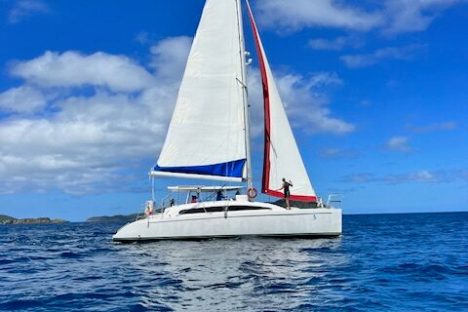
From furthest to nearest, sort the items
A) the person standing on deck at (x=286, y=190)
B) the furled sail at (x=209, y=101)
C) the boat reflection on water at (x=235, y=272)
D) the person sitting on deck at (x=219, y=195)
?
the furled sail at (x=209, y=101) → the person sitting on deck at (x=219, y=195) → the person standing on deck at (x=286, y=190) → the boat reflection on water at (x=235, y=272)

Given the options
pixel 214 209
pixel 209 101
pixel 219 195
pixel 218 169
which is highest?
pixel 209 101

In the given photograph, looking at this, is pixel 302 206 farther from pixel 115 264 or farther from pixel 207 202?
pixel 115 264

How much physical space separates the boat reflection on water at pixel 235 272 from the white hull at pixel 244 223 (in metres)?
0.94

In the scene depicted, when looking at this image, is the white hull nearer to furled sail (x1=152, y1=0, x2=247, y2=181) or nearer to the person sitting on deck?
the person sitting on deck

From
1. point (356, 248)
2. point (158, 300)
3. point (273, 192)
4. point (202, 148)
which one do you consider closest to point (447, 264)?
point (356, 248)

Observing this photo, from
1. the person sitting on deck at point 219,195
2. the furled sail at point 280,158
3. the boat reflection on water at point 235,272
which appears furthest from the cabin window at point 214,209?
the furled sail at point 280,158

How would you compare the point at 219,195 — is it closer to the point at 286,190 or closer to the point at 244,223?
the point at 244,223

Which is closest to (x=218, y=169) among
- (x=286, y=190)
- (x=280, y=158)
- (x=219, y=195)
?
(x=219, y=195)

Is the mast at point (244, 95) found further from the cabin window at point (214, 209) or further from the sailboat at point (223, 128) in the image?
the cabin window at point (214, 209)

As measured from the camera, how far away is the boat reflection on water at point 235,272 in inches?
456

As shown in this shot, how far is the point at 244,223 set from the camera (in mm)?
25672

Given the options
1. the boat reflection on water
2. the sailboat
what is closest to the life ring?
the sailboat

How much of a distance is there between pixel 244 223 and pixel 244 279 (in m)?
11.6

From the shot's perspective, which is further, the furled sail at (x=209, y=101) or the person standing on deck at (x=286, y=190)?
the furled sail at (x=209, y=101)
